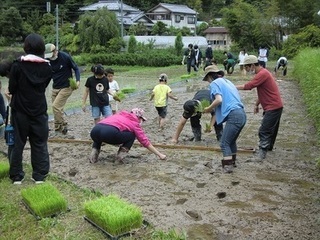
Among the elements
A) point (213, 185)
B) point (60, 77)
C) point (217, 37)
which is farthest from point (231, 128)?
point (217, 37)

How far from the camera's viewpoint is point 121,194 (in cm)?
515

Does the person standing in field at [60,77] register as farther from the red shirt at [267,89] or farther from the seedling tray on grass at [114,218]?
the seedling tray on grass at [114,218]

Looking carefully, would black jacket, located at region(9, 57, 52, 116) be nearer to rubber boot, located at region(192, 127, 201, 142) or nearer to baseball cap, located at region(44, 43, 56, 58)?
baseball cap, located at region(44, 43, 56, 58)

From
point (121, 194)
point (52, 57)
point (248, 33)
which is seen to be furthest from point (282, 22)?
point (121, 194)

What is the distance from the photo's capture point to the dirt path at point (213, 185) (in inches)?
167

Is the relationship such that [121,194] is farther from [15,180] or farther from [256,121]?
[256,121]

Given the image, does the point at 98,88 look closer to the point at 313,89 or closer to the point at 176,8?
the point at 313,89

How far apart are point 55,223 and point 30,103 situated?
165cm

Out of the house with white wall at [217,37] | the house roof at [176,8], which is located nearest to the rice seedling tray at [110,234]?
the house with white wall at [217,37]

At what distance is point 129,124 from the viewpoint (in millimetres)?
6316

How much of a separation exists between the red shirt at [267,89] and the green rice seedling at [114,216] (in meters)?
3.42

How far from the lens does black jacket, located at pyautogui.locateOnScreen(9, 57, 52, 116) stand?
506 cm

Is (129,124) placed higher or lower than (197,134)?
higher

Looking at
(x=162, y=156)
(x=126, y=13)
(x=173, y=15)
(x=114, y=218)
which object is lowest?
(x=162, y=156)
